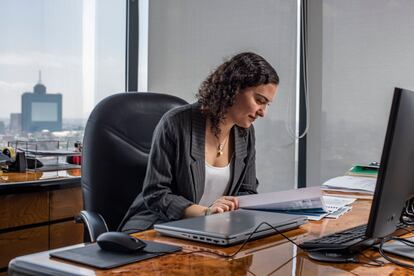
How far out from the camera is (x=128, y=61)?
10.3ft

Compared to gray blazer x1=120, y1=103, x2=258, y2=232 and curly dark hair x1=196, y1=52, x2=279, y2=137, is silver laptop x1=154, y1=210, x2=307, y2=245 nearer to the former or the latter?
gray blazer x1=120, y1=103, x2=258, y2=232

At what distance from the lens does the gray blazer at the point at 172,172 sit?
1.77 meters

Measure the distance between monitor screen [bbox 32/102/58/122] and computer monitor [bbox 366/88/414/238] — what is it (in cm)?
205

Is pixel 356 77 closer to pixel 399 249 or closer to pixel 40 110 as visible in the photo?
pixel 40 110

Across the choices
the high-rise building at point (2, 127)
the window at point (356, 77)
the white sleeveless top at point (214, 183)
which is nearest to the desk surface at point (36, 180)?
the high-rise building at point (2, 127)

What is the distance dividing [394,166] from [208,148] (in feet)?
3.37

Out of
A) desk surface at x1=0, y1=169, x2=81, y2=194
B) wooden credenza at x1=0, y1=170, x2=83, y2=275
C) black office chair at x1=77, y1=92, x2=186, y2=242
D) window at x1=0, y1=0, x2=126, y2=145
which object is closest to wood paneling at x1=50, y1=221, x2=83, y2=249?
wooden credenza at x1=0, y1=170, x2=83, y2=275

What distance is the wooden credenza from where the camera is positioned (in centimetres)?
209

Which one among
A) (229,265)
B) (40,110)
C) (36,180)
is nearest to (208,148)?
(36,180)

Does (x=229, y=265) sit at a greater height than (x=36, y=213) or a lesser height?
greater

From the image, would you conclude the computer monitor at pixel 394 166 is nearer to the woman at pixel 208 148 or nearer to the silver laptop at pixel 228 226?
the silver laptop at pixel 228 226

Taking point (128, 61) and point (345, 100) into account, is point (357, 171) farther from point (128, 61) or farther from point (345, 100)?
point (128, 61)

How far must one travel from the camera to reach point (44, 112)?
2734 mm

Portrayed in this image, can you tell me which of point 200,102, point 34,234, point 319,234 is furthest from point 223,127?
point 34,234
